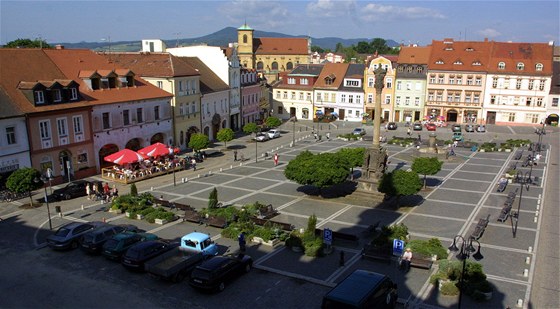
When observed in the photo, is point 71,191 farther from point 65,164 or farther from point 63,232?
point 63,232

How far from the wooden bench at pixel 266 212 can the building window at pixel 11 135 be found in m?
20.1

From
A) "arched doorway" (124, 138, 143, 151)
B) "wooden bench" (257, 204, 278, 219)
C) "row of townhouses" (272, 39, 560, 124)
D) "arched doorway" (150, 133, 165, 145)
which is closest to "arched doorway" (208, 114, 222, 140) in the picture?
"arched doorway" (150, 133, 165, 145)

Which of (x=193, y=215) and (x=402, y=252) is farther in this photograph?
(x=193, y=215)

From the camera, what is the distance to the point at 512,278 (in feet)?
70.5

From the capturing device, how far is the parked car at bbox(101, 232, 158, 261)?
917 inches

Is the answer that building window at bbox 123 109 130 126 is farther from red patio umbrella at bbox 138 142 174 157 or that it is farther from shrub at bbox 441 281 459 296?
shrub at bbox 441 281 459 296

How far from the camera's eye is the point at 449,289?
1978 cm

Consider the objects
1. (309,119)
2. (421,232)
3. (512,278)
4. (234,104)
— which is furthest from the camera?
(309,119)

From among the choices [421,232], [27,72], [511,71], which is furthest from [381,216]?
[511,71]

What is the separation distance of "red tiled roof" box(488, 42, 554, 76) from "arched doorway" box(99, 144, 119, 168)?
56.8 metres

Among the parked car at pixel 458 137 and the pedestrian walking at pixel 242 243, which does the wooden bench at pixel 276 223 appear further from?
the parked car at pixel 458 137

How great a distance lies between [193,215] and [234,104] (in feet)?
135

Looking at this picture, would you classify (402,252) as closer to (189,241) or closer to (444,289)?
(444,289)

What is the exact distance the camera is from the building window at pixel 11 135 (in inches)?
1377
